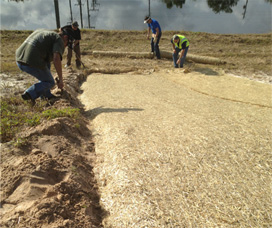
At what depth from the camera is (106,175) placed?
2.15 metres

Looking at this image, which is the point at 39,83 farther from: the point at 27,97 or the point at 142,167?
the point at 142,167

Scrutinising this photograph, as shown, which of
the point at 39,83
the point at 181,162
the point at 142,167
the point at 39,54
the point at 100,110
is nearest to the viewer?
the point at 142,167

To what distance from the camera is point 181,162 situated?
2268 mm

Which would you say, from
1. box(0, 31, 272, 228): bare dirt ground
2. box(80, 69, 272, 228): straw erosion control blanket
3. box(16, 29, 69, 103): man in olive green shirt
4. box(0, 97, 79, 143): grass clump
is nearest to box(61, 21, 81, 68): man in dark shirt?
box(0, 31, 272, 228): bare dirt ground

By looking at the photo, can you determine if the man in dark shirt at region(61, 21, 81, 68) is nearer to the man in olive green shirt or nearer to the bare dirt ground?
the bare dirt ground

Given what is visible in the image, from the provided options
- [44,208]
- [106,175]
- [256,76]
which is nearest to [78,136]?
[106,175]

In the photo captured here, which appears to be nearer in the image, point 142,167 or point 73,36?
point 142,167

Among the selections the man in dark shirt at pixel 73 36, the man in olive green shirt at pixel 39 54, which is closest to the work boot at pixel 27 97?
the man in olive green shirt at pixel 39 54

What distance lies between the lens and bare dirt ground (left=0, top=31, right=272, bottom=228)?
1.67 metres

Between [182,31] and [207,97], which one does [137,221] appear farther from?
[182,31]

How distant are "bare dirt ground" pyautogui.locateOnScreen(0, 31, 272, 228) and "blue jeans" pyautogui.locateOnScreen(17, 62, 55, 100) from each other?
0.33 m

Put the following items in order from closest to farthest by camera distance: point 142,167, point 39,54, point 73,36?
point 142,167, point 39,54, point 73,36

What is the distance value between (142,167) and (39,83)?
8.17 feet

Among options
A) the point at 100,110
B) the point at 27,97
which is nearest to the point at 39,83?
the point at 27,97
